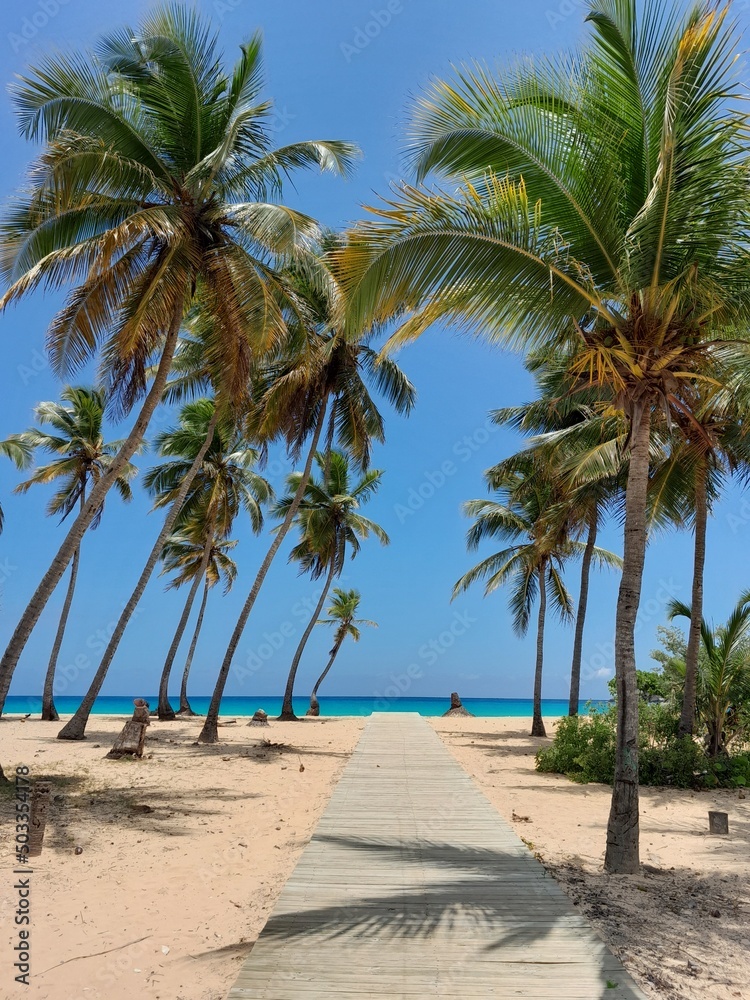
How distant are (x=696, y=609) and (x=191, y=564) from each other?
22.0 metres

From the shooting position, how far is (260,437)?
55.0 ft

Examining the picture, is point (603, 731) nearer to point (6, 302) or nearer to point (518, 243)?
point (518, 243)

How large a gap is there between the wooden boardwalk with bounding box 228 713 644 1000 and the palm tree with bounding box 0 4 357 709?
5892 millimetres

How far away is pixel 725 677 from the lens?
1230 cm

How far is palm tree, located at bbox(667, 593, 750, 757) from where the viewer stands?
1218cm

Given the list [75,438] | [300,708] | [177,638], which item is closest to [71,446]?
[75,438]

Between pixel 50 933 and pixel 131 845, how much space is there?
225 centimetres

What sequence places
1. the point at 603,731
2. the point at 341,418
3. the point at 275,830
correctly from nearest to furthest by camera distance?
1. the point at 275,830
2. the point at 603,731
3. the point at 341,418

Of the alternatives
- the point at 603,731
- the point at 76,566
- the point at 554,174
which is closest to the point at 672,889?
the point at 554,174

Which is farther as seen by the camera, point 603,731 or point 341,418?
point 341,418

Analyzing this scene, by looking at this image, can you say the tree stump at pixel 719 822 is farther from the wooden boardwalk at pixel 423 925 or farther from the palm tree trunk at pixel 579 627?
the palm tree trunk at pixel 579 627

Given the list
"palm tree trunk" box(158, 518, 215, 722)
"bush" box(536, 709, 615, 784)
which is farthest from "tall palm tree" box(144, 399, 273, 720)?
"bush" box(536, 709, 615, 784)

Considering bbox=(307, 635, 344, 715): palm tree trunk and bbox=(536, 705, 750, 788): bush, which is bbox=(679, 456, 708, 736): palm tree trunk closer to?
bbox=(536, 705, 750, 788): bush

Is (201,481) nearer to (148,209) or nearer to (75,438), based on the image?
(75,438)
